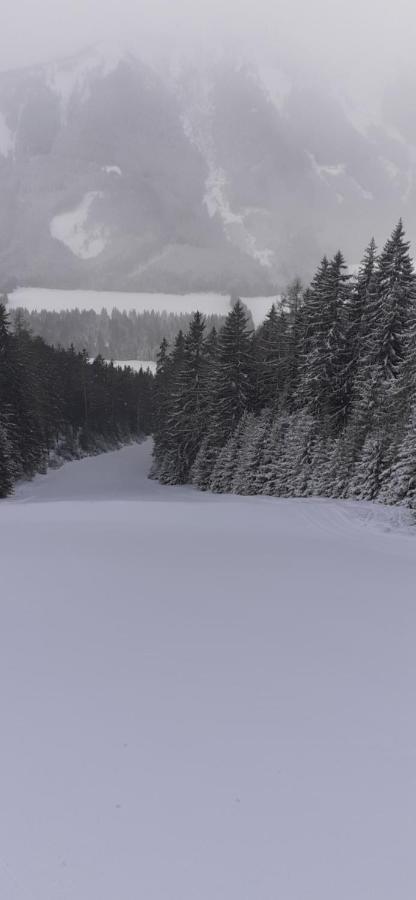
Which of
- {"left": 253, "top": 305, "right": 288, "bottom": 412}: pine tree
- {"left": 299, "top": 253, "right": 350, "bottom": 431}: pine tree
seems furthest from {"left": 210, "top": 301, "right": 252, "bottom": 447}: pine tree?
{"left": 299, "top": 253, "right": 350, "bottom": 431}: pine tree

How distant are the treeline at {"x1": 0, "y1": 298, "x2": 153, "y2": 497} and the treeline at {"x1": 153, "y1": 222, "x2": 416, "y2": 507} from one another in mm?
11726

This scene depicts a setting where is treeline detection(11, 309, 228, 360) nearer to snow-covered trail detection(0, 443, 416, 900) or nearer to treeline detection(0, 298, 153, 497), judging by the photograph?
treeline detection(0, 298, 153, 497)

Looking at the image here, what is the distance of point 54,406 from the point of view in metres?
52.4

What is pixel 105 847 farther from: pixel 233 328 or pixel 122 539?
pixel 233 328

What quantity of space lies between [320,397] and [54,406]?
34.4 m

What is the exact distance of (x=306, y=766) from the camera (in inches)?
118

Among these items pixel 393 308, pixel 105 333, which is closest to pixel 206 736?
pixel 393 308

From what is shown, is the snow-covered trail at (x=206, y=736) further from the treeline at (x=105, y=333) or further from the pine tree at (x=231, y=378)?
the treeline at (x=105, y=333)

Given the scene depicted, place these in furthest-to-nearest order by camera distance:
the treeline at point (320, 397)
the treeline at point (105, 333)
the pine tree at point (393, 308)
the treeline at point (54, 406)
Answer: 1. the treeline at point (105, 333)
2. the treeline at point (54, 406)
3. the pine tree at point (393, 308)
4. the treeline at point (320, 397)

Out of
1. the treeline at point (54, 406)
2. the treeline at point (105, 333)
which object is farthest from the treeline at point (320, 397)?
the treeline at point (105, 333)

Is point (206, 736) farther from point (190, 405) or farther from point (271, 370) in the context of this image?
point (190, 405)

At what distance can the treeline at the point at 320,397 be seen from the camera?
20094mm

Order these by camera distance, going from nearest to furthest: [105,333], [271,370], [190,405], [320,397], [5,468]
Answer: [320,397], [5,468], [271,370], [190,405], [105,333]

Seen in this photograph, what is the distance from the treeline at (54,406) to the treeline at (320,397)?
11726 mm
